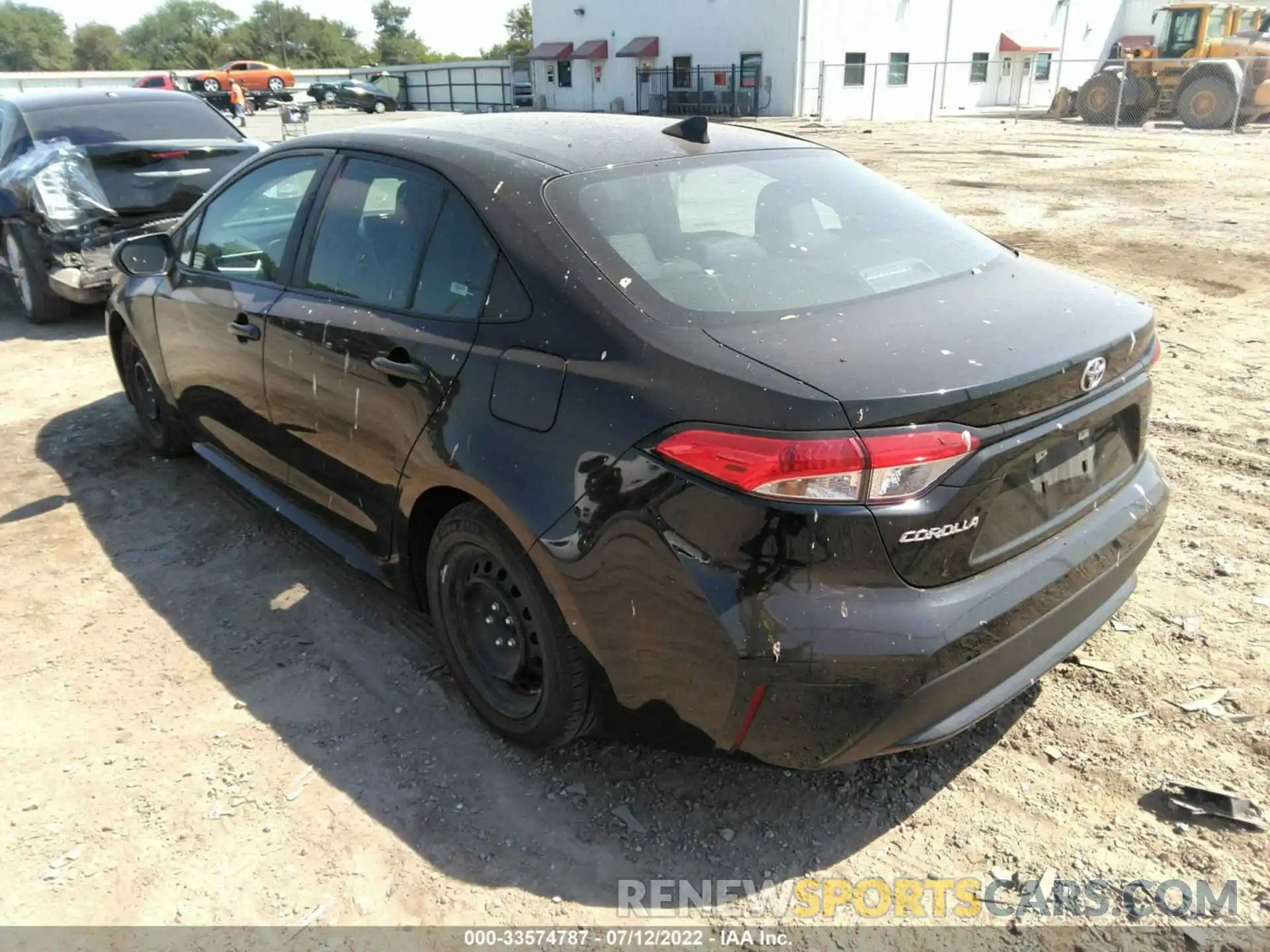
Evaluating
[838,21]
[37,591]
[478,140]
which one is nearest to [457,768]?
[478,140]

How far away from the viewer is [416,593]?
122 inches

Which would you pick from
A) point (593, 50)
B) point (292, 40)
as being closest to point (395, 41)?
point (292, 40)

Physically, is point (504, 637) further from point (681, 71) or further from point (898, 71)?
point (681, 71)

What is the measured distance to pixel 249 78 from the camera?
4750 cm

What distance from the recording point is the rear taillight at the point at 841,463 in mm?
1972

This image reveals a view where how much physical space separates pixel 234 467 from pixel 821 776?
290 centimetres

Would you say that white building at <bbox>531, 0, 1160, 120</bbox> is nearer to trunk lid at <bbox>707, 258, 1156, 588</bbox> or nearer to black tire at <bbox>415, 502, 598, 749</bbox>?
trunk lid at <bbox>707, 258, 1156, 588</bbox>

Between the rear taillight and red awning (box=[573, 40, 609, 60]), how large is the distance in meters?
40.3

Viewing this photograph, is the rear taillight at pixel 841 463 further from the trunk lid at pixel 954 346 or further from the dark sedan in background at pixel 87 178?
the dark sedan in background at pixel 87 178

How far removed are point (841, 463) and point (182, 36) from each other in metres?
105

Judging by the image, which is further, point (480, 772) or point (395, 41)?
point (395, 41)

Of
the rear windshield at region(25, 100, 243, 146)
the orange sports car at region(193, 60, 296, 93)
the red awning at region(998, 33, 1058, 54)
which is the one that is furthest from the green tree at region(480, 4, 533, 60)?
the rear windshield at region(25, 100, 243, 146)

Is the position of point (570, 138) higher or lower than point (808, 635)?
higher

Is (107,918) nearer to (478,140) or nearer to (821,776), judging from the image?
(821,776)
